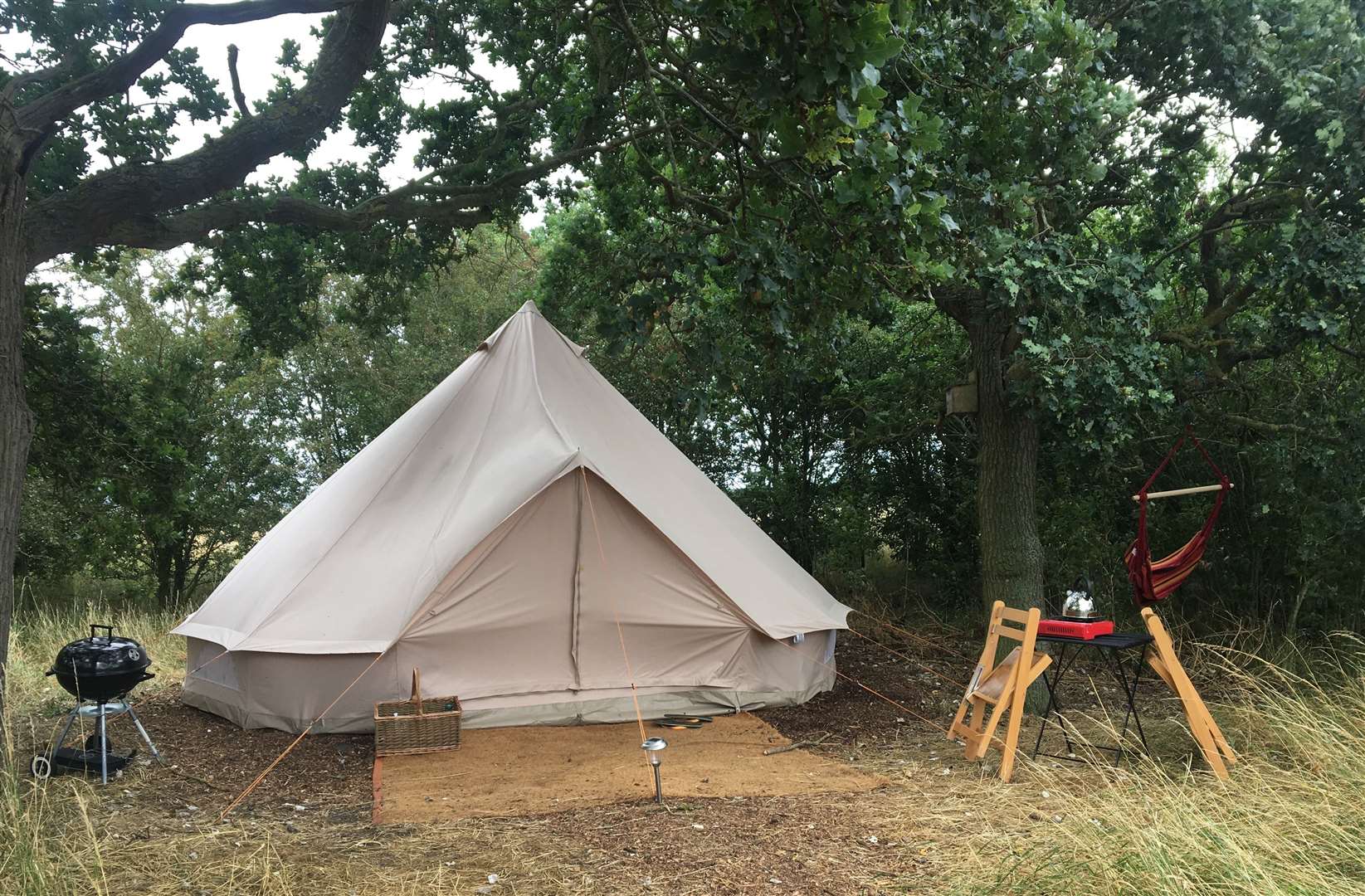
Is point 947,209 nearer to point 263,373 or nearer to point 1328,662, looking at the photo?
point 1328,662

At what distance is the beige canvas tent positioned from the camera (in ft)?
17.7

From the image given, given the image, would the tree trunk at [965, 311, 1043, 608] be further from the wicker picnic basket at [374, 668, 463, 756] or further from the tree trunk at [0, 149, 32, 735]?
the tree trunk at [0, 149, 32, 735]

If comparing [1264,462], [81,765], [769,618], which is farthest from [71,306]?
[1264,462]

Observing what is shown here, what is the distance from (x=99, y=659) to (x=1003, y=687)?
4.13 meters

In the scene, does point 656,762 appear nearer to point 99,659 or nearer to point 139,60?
point 99,659

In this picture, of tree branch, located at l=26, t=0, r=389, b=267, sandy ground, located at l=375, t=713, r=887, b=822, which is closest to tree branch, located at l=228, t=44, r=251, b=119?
tree branch, located at l=26, t=0, r=389, b=267

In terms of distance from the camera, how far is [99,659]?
4.51m

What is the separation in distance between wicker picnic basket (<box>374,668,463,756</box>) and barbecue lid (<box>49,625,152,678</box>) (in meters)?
1.14

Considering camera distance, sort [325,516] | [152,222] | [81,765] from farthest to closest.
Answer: [325,516], [81,765], [152,222]

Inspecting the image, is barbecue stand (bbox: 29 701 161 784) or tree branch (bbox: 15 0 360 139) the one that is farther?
barbecue stand (bbox: 29 701 161 784)

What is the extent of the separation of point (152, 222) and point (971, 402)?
4.45 meters

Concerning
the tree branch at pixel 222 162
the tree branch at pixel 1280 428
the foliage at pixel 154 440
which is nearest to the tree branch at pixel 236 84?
the tree branch at pixel 222 162

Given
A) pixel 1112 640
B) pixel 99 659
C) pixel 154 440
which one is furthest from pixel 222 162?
pixel 1112 640

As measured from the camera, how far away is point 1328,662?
236 inches
